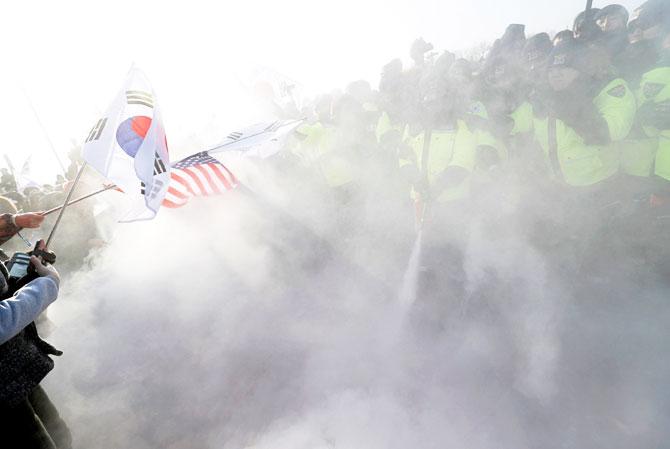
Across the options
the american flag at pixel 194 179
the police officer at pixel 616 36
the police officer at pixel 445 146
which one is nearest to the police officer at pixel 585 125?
the police officer at pixel 616 36

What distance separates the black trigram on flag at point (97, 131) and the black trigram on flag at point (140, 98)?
0.72 feet

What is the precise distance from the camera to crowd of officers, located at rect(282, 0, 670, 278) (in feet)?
9.46

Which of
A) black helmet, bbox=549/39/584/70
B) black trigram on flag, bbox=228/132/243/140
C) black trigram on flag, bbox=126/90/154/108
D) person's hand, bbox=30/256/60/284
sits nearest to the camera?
person's hand, bbox=30/256/60/284

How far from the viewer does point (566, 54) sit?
3037mm

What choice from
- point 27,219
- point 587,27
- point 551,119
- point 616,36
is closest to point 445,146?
point 551,119

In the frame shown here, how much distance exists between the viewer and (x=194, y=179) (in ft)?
14.3

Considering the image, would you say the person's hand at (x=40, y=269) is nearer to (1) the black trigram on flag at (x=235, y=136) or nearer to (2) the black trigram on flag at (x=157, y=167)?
(2) the black trigram on flag at (x=157, y=167)

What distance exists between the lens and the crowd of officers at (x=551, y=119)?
288 cm

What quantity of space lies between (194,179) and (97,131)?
2.03 metres

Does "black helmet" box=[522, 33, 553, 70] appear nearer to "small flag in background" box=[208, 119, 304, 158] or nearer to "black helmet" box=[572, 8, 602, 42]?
"black helmet" box=[572, 8, 602, 42]

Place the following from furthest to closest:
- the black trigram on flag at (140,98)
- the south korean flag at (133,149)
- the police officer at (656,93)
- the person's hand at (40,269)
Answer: the police officer at (656,93) < the black trigram on flag at (140,98) < the south korean flag at (133,149) < the person's hand at (40,269)

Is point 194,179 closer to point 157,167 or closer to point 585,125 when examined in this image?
point 157,167

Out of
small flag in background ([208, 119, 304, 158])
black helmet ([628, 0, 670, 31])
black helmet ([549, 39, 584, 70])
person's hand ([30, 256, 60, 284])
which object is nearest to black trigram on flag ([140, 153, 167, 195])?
person's hand ([30, 256, 60, 284])

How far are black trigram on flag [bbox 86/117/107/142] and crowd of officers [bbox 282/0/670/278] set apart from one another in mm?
2861
